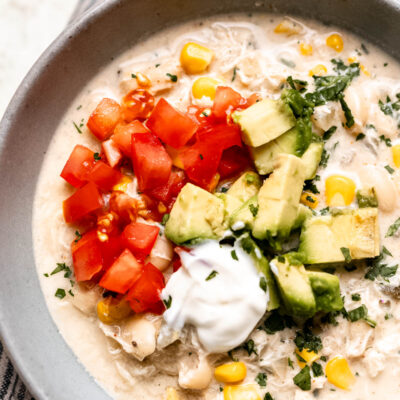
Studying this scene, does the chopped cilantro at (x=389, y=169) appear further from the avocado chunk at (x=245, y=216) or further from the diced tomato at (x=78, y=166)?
the diced tomato at (x=78, y=166)

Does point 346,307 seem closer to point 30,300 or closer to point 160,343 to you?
point 160,343

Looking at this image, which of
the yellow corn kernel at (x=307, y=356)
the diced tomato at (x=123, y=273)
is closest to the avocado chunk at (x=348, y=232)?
the yellow corn kernel at (x=307, y=356)

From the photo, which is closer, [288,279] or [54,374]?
[288,279]

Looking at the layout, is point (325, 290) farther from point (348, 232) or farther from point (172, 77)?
point (172, 77)

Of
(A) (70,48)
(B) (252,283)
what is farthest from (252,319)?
(A) (70,48)

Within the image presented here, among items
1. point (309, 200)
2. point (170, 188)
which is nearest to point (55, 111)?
point (170, 188)

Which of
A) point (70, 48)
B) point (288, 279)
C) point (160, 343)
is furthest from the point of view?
point (70, 48)
